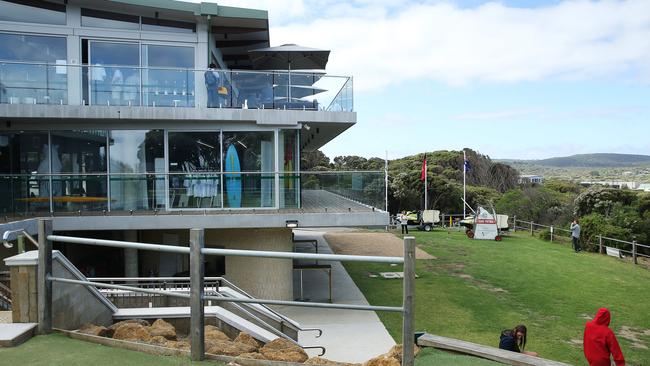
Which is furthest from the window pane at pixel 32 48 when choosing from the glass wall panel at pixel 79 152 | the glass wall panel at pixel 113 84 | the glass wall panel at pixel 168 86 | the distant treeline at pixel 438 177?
the distant treeline at pixel 438 177

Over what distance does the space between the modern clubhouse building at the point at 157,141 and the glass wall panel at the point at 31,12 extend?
29 millimetres

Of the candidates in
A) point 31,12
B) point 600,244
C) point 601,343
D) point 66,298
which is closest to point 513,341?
point 601,343

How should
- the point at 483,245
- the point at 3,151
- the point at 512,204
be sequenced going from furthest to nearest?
the point at 512,204 → the point at 483,245 → the point at 3,151

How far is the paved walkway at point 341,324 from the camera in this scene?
33.6ft

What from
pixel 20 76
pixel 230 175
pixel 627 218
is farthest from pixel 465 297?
pixel 627 218

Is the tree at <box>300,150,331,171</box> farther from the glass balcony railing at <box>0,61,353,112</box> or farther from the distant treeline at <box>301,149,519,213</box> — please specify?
the glass balcony railing at <box>0,61,353,112</box>

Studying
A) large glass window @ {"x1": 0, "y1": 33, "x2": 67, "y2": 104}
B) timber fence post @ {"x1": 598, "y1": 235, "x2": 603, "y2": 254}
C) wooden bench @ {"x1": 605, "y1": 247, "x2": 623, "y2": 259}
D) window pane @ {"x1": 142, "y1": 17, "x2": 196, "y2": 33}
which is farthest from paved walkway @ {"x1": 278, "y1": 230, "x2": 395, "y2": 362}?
timber fence post @ {"x1": 598, "y1": 235, "x2": 603, "y2": 254}

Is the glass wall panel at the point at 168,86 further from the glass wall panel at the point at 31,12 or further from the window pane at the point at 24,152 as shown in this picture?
the glass wall panel at the point at 31,12

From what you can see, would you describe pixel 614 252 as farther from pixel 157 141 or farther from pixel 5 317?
pixel 5 317

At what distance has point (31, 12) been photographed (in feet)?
51.0

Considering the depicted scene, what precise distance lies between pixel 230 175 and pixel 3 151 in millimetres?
6527

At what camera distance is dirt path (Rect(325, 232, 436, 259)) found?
78.3 feet

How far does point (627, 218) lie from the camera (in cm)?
2838

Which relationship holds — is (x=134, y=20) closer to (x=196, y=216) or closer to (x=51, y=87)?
(x=51, y=87)
